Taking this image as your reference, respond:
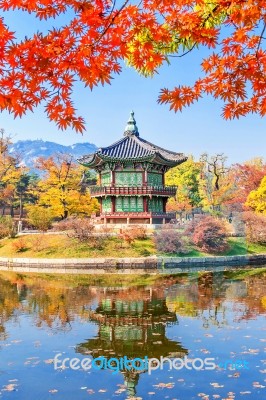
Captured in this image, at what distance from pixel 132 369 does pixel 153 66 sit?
19.5 feet

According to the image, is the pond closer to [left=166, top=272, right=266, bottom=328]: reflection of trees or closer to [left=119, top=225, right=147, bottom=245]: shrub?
[left=166, top=272, right=266, bottom=328]: reflection of trees

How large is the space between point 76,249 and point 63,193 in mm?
11604

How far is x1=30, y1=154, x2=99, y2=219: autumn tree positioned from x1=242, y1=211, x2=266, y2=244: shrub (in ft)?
52.9

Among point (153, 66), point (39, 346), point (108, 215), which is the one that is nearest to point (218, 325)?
point (39, 346)

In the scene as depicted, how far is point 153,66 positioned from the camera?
5.37 meters

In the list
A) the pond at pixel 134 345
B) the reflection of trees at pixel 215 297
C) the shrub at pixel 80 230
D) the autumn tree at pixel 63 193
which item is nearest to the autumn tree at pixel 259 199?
the autumn tree at pixel 63 193

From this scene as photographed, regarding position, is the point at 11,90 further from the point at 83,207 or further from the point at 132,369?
the point at 83,207

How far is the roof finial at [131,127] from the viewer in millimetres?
42969

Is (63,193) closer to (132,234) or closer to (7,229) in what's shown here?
(7,229)

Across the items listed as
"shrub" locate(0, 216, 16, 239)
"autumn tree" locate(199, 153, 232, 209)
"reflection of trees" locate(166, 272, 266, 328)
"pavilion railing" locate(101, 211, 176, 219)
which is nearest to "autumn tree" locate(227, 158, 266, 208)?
"autumn tree" locate(199, 153, 232, 209)

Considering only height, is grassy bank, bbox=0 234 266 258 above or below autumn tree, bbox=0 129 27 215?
below

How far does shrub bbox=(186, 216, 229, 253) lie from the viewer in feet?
103

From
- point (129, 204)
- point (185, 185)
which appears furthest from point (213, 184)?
point (129, 204)

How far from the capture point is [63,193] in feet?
133
